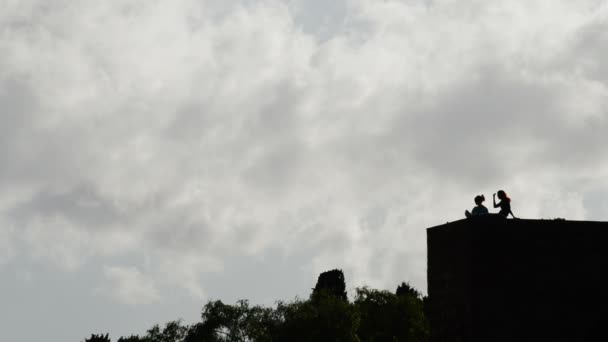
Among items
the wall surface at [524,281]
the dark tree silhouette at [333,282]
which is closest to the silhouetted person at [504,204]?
the wall surface at [524,281]

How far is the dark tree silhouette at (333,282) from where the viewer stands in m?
85.4

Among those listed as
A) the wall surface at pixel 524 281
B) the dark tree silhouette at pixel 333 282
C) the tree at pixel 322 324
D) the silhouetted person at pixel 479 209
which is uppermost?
the dark tree silhouette at pixel 333 282

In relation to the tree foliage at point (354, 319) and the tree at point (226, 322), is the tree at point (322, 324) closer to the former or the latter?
the tree foliage at point (354, 319)

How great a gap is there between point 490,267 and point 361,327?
55112 millimetres

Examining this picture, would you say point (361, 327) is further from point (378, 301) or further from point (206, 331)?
point (206, 331)

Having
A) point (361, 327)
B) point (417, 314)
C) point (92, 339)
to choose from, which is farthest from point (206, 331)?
point (417, 314)

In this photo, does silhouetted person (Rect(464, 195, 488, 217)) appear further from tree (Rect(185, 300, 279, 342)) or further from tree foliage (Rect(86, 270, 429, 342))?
tree (Rect(185, 300, 279, 342))

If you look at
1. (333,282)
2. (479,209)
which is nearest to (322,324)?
(333,282)

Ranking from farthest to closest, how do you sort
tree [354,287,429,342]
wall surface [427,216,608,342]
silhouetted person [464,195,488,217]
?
tree [354,287,429,342] → silhouetted person [464,195,488,217] → wall surface [427,216,608,342]

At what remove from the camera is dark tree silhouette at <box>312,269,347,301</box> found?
85438mm

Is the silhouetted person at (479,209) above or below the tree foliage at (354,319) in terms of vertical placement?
below

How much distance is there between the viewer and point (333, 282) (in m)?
86.9

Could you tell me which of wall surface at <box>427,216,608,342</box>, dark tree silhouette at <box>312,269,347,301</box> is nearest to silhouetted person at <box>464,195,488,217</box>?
wall surface at <box>427,216,608,342</box>

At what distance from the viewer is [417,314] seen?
71.7 m
